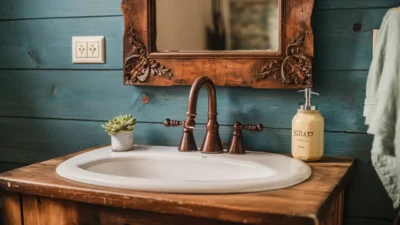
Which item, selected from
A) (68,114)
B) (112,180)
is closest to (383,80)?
(112,180)

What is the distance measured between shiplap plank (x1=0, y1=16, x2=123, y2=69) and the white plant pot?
255 millimetres

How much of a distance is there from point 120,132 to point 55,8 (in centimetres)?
50

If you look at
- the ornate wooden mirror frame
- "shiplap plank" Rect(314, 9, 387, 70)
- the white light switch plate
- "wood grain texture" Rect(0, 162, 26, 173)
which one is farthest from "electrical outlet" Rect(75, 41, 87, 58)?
"shiplap plank" Rect(314, 9, 387, 70)

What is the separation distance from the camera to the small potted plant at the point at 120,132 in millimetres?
1259

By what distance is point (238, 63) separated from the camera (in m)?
1.26

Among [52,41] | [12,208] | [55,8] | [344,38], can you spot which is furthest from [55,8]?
[344,38]

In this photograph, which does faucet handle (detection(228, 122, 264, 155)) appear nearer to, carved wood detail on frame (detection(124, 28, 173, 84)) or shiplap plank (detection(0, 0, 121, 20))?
carved wood detail on frame (detection(124, 28, 173, 84))

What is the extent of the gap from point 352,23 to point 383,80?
0.84 feet

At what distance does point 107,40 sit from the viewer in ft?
4.71

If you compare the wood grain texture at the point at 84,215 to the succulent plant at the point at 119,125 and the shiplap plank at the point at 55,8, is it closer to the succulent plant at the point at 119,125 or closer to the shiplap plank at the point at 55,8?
the succulent plant at the point at 119,125

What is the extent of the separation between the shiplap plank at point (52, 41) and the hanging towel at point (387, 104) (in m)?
0.74

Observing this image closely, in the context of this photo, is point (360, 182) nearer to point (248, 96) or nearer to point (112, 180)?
point (248, 96)

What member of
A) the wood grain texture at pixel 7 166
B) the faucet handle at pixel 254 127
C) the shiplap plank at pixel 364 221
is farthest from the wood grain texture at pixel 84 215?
the wood grain texture at pixel 7 166

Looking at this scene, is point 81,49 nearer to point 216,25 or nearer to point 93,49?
point 93,49
